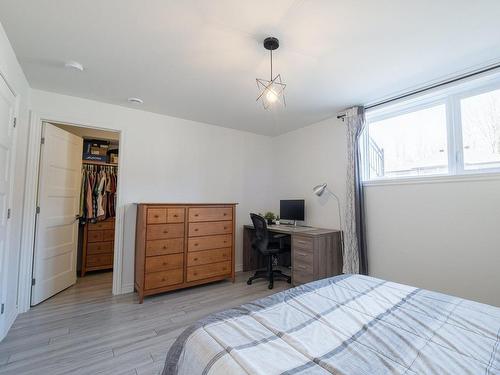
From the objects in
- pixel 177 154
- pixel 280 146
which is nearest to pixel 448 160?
pixel 280 146

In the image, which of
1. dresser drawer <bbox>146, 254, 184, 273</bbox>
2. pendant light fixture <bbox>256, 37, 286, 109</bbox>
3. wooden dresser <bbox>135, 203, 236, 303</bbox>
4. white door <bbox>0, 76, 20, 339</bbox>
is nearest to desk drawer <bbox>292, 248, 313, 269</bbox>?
wooden dresser <bbox>135, 203, 236, 303</bbox>

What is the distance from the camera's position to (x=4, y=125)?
1919 mm

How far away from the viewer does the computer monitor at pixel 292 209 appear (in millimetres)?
3777

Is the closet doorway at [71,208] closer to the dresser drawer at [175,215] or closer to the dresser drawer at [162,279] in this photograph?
the dresser drawer at [162,279]

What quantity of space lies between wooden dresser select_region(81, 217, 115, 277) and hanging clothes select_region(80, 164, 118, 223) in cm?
14

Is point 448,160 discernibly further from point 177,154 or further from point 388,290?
point 177,154

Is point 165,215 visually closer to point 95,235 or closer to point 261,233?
point 261,233

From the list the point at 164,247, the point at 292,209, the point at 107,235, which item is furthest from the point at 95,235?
the point at 292,209

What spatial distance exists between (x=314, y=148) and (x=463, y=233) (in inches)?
83.6

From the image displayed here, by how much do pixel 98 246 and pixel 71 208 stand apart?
0.89 metres

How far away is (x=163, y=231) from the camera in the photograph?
293cm

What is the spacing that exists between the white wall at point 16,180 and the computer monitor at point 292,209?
3316 millimetres

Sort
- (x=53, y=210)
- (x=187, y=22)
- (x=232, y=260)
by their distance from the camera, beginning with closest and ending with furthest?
(x=187, y=22)
(x=53, y=210)
(x=232, y=260)

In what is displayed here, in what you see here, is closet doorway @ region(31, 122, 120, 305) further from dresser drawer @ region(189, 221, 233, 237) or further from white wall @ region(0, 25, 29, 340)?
dresser drawer @ region(189, 221, 233, 237)
